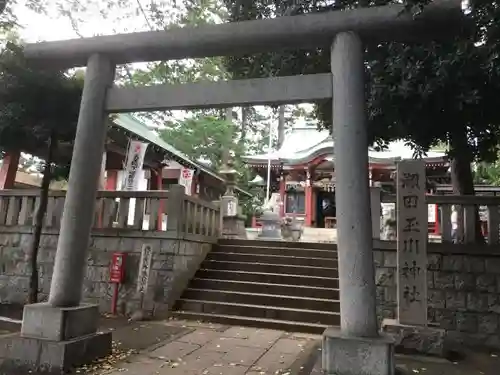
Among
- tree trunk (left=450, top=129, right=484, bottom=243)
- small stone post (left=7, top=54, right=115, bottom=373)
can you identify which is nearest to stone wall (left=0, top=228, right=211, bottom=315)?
small stone post (left=7, top=54, right=115, bottom=373)

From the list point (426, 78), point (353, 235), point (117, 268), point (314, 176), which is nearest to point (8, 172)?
point (117, 268)

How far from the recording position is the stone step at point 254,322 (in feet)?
22.0

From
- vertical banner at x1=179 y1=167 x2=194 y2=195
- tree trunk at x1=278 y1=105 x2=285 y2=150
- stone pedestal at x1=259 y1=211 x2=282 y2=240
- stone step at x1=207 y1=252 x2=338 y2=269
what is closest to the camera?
stone step at x1=207 y1=252 x2=338 y2=269

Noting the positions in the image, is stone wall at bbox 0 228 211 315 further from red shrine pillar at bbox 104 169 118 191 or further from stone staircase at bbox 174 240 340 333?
red shrine pillar at bbox 104 169 118 191

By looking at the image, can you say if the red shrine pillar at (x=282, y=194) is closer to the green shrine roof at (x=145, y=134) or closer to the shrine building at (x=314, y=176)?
the shrine building at (x=314, y=176)

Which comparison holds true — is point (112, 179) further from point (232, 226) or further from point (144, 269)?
point (144, 269)

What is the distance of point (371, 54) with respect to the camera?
5.99 m

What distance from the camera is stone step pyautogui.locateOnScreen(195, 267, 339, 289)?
8070mm

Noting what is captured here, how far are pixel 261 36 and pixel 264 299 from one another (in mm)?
4879

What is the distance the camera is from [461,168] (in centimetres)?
783

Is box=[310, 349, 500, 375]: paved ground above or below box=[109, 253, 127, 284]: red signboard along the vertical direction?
below

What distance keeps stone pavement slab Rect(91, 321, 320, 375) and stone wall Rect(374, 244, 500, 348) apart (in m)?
2.06

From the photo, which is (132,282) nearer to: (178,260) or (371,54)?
(178,260)

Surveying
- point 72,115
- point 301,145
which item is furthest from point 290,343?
point 301,145
